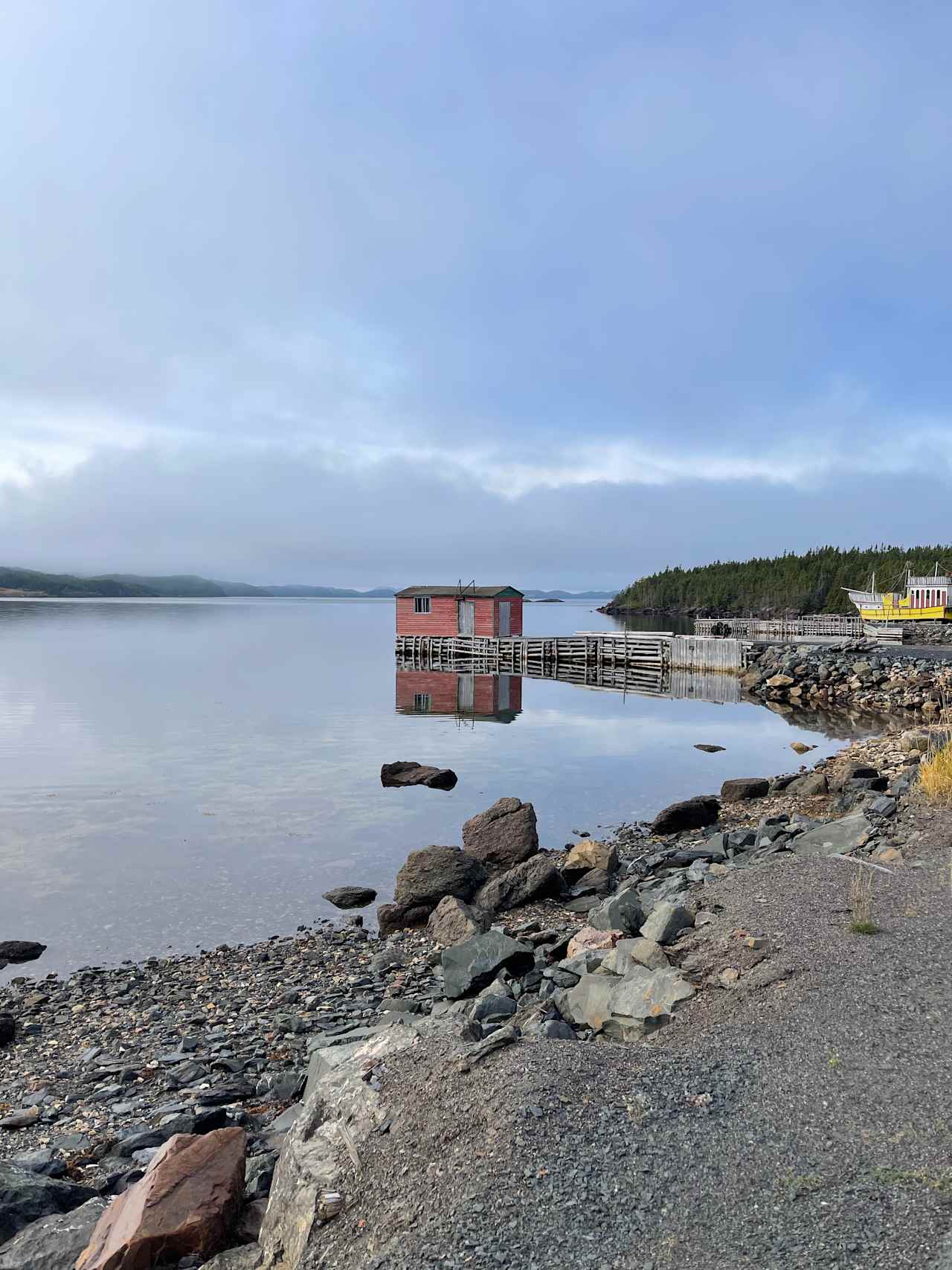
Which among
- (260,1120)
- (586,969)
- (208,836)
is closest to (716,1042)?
(586,969)

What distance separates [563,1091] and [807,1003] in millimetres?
1933

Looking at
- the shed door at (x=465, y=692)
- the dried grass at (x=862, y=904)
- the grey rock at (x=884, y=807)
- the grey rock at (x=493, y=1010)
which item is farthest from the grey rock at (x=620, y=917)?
the shed door at (x=465, y=692)

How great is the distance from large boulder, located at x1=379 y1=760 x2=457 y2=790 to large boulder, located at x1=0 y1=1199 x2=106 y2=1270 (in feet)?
48.5

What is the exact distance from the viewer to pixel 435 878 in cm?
1156

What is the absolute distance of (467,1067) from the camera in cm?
458

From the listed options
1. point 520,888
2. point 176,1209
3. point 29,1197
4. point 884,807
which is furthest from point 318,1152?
point 884,807

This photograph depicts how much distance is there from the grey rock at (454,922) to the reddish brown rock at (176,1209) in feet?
17.3

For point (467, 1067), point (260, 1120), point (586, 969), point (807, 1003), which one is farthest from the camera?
point (586, 969)

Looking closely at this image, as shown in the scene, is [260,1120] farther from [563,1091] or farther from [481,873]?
[481,873]

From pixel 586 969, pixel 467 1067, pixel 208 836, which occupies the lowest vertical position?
pixel 208 836

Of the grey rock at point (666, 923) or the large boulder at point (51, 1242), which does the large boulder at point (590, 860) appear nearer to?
the grey rock at point (666, 923)

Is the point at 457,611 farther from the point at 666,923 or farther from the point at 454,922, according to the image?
the point at 666,923

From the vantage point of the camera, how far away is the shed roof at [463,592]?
51.4 meters

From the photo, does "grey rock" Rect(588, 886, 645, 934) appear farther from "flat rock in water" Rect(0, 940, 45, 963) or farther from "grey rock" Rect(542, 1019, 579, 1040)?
"flat rock in water" Rect(0, 940, 45, 963)
